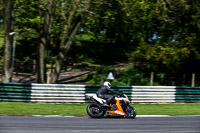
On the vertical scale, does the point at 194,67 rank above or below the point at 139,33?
below

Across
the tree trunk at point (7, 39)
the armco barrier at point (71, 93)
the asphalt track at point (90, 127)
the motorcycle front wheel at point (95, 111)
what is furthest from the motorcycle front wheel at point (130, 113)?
the tree trunk at point (7, 39)

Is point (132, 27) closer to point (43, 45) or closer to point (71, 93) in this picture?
point (43, 45)

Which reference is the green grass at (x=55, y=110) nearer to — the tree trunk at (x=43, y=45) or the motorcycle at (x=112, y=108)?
the motorcycle at (x=112, y=108)

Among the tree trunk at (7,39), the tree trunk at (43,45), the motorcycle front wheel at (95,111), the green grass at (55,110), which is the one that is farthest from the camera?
the tree trunk at (43,45)

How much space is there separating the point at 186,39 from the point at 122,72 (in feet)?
17.1

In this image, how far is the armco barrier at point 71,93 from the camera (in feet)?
A: 52.0

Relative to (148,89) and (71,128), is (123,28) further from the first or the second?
(71,128)

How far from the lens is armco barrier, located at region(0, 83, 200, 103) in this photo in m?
15.8

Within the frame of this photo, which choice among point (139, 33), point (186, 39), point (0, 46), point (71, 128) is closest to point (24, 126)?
point (71, 128)

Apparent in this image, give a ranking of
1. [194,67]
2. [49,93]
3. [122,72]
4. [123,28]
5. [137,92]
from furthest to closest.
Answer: [123,28]
[194,67]
[122,72]
[137,92]
[49,93]

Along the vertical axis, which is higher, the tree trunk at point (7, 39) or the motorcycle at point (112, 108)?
the tree trunk at point (7, 39)

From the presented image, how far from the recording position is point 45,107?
14.5 meters

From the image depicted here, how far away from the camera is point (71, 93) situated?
1645 centimetres

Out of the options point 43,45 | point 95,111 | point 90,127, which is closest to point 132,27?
point 43,45
